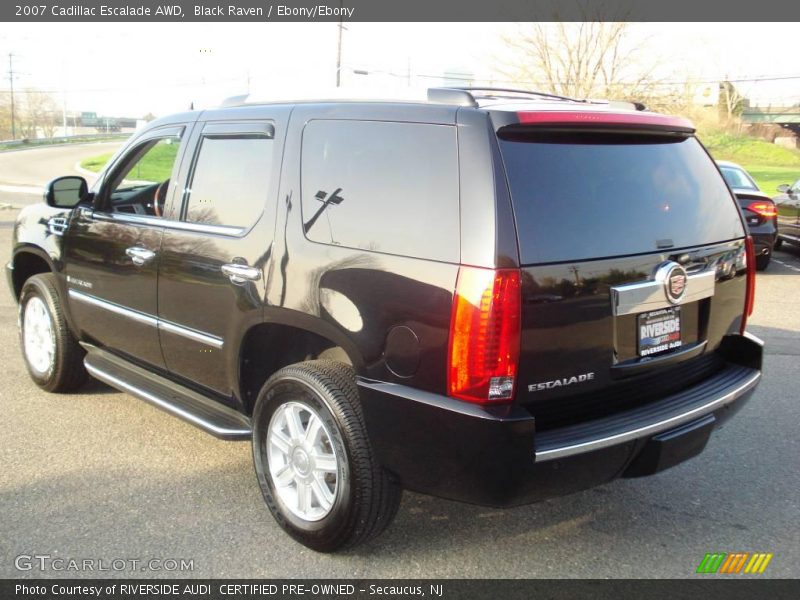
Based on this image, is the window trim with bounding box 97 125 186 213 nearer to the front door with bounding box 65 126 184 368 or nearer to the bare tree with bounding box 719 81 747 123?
the front door with bounding box 65 126 184 368

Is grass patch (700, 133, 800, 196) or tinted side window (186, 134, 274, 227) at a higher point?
grass patch (700, 133, 800, 196)

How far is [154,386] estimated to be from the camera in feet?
13.5

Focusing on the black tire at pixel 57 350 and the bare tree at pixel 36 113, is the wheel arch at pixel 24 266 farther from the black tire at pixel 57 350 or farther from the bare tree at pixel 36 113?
the bare tree at pixel 36 113

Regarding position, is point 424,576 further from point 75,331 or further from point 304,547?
point 75,331

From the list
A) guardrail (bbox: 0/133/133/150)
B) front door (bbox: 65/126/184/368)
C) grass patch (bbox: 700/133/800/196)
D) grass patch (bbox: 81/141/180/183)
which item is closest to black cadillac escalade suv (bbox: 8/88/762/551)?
front door (bbox: 65/126/184/368)

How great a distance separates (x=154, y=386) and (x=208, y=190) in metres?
1.13

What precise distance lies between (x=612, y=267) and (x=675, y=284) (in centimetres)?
36

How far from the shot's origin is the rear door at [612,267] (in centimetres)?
272

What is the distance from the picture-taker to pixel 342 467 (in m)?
3.00

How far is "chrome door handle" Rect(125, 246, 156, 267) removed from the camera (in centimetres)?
401

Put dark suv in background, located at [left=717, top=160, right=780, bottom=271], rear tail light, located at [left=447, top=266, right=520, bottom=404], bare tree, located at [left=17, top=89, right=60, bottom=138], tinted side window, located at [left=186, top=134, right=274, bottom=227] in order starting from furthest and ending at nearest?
bare tree, located at [left=17, top=89, right=60, bottom=138], dark suv in background, located at [left=717, top=160, right=780, bottom=271], tinted side window, located at [left=186, top=134, right=274, bottom=227], rear tail light, located at [left=447, top=266, right=520, bottom=404]

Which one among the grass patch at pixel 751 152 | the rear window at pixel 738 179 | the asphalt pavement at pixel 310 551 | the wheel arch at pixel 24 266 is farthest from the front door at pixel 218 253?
the grass patch at pixel 751 152

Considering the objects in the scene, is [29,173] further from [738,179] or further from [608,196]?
[608,196]

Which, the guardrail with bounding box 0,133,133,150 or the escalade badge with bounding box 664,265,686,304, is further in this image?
the guardrail with bounding box 0,133,133,150
